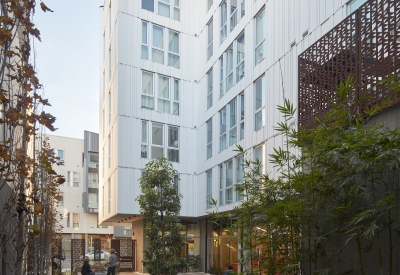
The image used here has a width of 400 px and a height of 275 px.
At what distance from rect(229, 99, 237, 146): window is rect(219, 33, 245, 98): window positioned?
2.91 feet

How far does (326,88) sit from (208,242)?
19.2 m

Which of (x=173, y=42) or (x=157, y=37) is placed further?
(x=173, y=42)

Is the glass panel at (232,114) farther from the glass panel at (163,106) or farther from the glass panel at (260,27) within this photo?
the glass panel at (163,106)

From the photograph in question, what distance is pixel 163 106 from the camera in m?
25.0

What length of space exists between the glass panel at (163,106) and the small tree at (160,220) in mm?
8291

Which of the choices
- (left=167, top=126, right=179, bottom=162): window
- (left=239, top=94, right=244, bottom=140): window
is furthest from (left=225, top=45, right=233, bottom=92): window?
(left=167, top=126, right=179, bottom=162): window

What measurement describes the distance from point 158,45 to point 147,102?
308cm

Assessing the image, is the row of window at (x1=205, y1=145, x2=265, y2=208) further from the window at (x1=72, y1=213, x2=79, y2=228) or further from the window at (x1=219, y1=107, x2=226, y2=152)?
the window at (x1=72, y1=213, x2=79, y2=228)

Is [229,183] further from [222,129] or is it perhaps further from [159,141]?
[159,141]

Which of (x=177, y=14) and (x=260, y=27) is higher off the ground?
(x=177, y=14)

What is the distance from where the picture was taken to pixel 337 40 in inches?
324

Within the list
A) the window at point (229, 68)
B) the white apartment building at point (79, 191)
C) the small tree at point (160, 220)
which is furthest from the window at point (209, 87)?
the white apartment building at point (79, 191)

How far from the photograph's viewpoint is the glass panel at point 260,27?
1786 centimetres

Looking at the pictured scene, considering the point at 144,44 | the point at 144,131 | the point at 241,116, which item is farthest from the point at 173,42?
the point at 241,116
